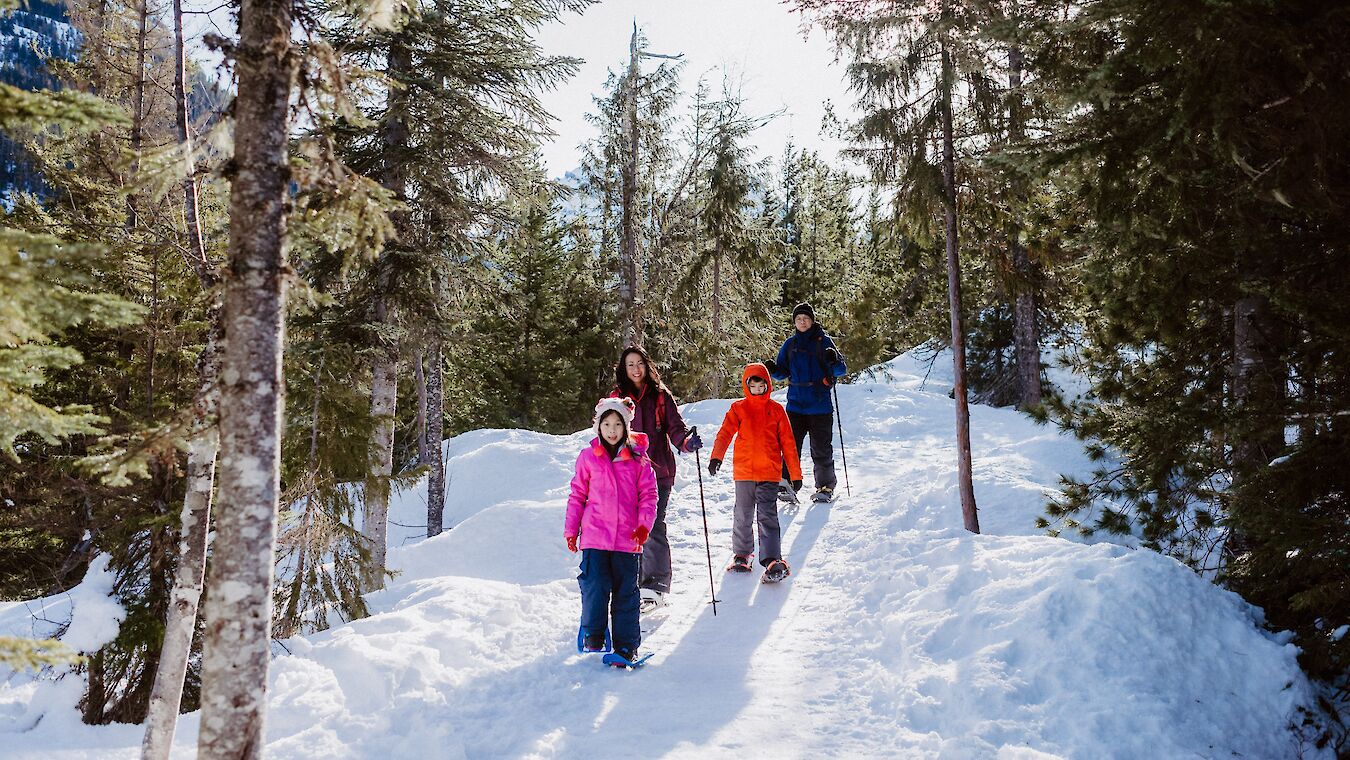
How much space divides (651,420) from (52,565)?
11215mm

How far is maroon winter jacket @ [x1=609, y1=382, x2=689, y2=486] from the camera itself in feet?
26.6

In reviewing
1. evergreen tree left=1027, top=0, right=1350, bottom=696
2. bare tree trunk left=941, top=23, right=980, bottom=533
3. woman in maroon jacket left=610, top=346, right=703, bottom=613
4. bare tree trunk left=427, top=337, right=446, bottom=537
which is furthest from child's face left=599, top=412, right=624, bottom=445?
bare tree trunk left=427, top=337, right=446, bottom=537

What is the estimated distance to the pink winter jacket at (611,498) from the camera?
20.8 ft

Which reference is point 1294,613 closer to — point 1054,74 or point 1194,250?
point 1194,250

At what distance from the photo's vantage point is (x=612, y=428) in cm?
650

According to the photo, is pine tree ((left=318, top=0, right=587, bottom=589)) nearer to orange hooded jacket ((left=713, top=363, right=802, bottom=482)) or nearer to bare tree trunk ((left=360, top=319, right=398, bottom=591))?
bare tree trunk ((left=360, top=319, right=398, bottom=591))

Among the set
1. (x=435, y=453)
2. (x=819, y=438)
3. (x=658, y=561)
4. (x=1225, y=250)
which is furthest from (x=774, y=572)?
(x=435, y=453)

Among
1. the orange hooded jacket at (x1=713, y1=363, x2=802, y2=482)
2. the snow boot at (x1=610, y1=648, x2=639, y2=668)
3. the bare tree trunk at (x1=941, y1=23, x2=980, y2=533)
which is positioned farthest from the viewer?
the bare tree trunk at (x1=941, y1=23, x2=980, y2=533)

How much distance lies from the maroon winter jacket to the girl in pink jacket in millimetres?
1518

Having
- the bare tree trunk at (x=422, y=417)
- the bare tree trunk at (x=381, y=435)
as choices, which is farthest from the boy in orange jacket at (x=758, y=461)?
the bare tree trunk at (x=422, y=417)

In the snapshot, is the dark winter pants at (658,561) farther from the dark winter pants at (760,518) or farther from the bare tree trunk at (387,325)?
the bare tree trunk at (387,325)

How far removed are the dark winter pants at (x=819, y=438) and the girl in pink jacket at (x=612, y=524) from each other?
4864 mm

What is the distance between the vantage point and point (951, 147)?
9188mm

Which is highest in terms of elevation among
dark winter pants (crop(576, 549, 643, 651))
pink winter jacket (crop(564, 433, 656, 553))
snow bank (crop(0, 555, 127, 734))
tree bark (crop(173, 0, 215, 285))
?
tree bark (crop(173, 0, 215, 285))
